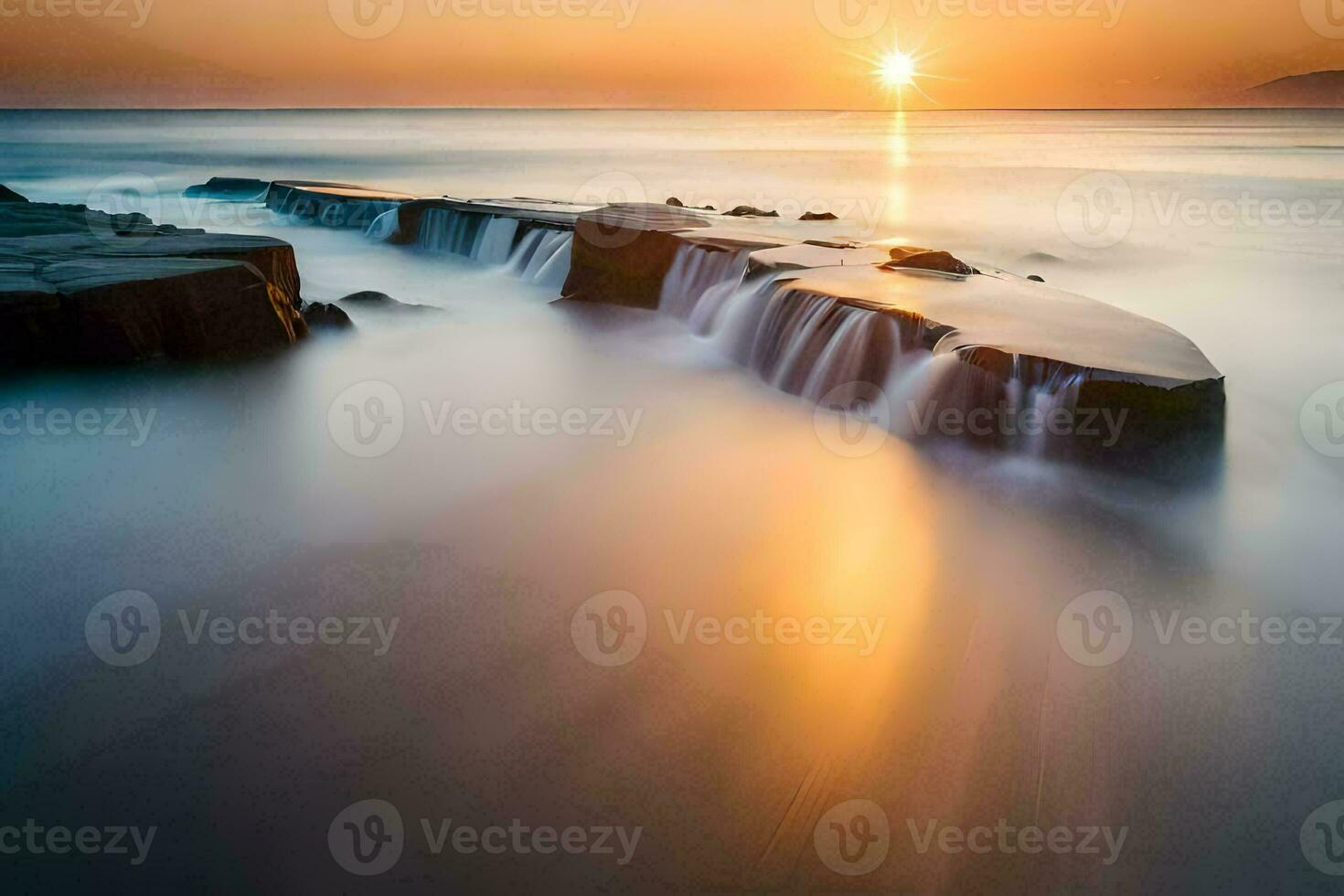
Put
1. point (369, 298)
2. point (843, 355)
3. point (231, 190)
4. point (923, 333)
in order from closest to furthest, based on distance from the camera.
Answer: point (923, 333), point (843, 355), point (369, 298), point (231, 190)

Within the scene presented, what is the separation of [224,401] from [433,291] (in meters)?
6.16

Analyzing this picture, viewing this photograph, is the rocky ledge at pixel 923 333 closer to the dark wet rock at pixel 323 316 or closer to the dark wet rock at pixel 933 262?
the dark wet rock at pixel 933 262

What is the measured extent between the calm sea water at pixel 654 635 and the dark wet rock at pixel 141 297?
0.88ft

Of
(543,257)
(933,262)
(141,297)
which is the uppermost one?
(933,262)

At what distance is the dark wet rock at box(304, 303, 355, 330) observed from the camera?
33.1ft

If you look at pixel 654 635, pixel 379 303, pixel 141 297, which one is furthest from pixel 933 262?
pixel 141 297

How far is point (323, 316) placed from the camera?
1016cm

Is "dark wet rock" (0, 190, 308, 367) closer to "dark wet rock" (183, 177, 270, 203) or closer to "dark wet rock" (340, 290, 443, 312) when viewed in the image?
"dark wet rock" (340, 290, 443, 312)

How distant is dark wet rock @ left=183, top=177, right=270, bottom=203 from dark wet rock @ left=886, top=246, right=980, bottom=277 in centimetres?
2503

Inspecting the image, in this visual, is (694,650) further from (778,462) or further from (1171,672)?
(778,462)

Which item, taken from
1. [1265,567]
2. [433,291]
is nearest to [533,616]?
[1265,567]

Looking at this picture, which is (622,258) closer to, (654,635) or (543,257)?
(543,257)

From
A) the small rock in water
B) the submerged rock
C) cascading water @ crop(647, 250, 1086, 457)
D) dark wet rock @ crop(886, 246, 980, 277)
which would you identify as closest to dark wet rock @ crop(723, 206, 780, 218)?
cascading water @ crop(647, 250, 1086, 457)

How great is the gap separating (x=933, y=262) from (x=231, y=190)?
27.3 meters
